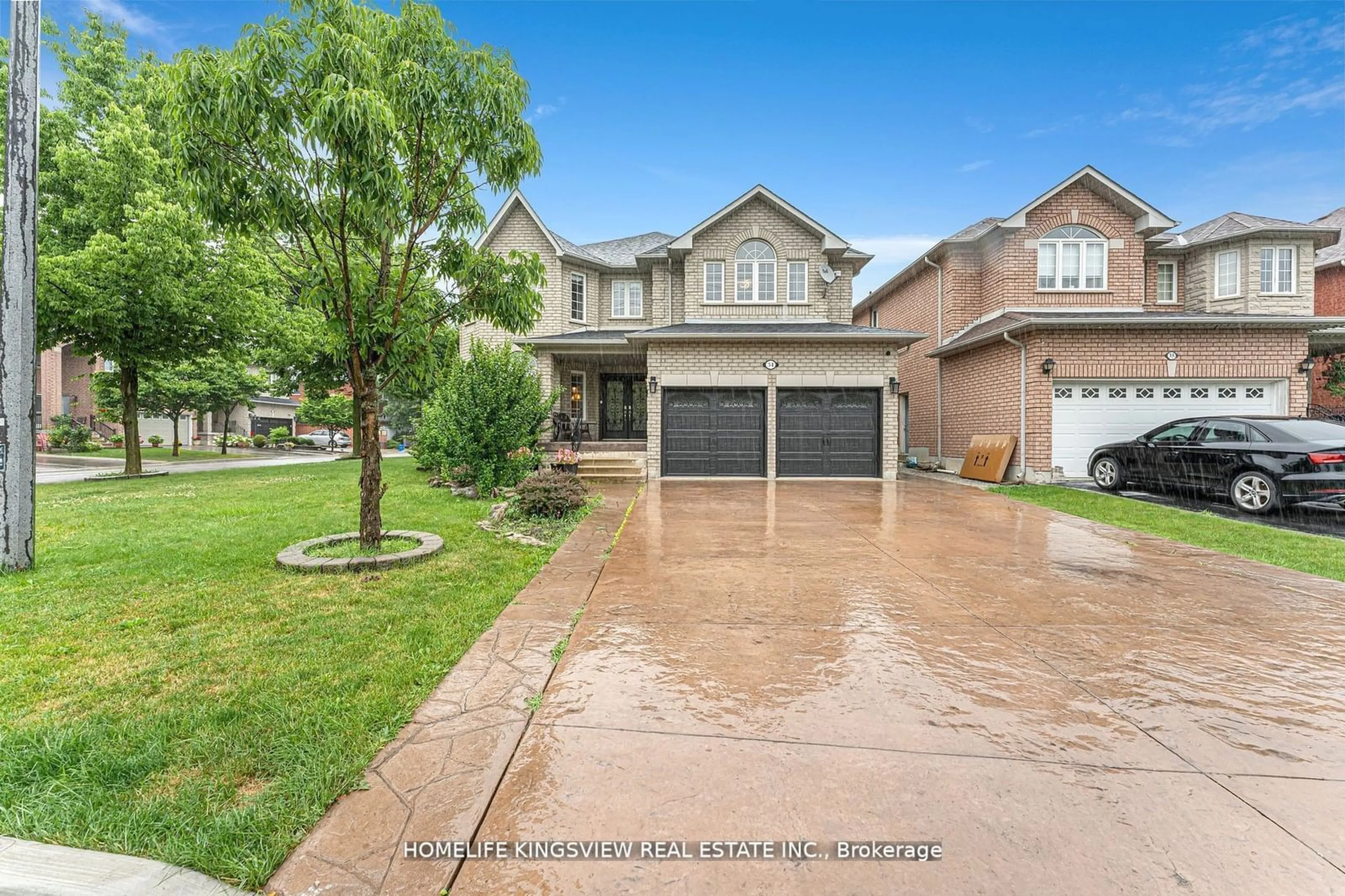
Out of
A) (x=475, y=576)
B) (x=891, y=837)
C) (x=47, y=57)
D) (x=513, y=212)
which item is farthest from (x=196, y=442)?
(x=891, y=837)

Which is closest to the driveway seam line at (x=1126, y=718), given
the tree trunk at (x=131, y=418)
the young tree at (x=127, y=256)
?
the young tree at (x=127, y=256)

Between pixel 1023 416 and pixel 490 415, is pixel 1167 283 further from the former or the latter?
pixel 490 415

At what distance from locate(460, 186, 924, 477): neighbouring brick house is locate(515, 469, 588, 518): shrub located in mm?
4408

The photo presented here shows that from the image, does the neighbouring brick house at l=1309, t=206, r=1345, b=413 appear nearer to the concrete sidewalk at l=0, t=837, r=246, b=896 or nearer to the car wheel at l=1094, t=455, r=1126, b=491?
the car wheel at l=1094, t=455, r=1126, b=491

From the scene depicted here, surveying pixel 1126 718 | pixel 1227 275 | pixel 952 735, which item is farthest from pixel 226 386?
pixel 1227 275

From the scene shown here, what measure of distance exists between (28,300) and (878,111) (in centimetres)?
2193

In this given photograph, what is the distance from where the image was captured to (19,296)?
189 inches

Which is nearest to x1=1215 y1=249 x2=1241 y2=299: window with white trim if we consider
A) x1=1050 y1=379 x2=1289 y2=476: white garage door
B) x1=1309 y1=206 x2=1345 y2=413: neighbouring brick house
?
x1=1050 y1=379 x2=1289 y2=476: white garage door

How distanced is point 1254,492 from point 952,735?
964 cm

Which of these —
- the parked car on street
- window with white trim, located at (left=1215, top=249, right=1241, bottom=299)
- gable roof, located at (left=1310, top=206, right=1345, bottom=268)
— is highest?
gable roof, located at (left=1310, top=206, right=1345, bottom=268)

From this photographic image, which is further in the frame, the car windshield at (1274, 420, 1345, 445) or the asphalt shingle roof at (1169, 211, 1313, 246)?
the asphalt shingle roof at (1169, 211, 1313, 246)

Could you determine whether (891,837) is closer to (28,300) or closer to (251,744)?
(251,744)

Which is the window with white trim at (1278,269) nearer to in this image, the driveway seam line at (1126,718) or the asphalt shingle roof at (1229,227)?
the asphalt shingle roof at (1229,227)

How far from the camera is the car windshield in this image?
7828 millimetres
